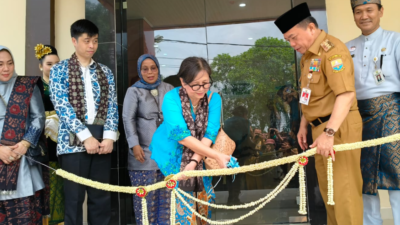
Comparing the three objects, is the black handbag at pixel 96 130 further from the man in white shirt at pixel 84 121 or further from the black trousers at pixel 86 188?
the black trousers at pixel 86 188

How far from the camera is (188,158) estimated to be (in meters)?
2.29

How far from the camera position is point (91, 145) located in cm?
274

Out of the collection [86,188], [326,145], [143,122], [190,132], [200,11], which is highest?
[200,11]

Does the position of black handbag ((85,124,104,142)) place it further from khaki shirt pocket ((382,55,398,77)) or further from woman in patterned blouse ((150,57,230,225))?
khaki shirt pocket ((382,55,398,77))

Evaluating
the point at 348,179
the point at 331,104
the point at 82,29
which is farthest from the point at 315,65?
the point at 82,29

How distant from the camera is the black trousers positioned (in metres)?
2.77

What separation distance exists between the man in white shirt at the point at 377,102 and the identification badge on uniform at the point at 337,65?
0.52 meters

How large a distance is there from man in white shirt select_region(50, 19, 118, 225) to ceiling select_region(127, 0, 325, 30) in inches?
48.3

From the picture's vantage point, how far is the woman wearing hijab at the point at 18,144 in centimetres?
263

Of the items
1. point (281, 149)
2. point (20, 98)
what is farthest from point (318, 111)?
point (20, 98)

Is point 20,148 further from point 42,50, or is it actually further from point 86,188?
point 42,50

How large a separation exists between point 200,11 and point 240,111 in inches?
47.6

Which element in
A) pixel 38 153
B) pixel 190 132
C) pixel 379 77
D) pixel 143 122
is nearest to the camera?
pixel 190 132

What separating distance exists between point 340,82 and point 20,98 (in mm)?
2297
